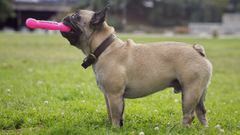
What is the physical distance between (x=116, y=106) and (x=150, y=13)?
68747mm

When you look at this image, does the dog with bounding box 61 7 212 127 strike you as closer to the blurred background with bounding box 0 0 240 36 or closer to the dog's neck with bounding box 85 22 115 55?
the dog's neck with bounding box 85 22 115 55

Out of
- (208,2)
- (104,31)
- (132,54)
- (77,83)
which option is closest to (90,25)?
(104,31)

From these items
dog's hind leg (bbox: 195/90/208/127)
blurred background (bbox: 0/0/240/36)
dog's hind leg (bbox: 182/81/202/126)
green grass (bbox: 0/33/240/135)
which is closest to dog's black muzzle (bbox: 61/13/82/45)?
green grass (bbox: 0/33/240/135)

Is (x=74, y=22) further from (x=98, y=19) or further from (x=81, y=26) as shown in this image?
(x=98, y=19)

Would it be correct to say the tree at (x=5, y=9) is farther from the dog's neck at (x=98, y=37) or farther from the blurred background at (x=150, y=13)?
the dog's neck at (x=98, y=37)

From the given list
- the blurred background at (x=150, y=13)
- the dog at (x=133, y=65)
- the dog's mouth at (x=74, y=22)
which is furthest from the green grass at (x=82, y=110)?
the blurred background at (x=150, y=13)

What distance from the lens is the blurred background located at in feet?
226

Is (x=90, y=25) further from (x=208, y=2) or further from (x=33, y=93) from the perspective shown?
(x=208, y=2)

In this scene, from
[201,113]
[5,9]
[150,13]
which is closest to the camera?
[201,113]

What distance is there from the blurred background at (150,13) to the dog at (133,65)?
2386 inches

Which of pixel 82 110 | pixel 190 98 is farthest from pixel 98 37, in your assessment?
pixel 82 110

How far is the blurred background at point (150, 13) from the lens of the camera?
6888 cm

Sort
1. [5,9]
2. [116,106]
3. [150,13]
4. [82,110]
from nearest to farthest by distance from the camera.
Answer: [116,106], [82,110], [5,9], [150,13]

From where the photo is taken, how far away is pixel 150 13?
73.7m
